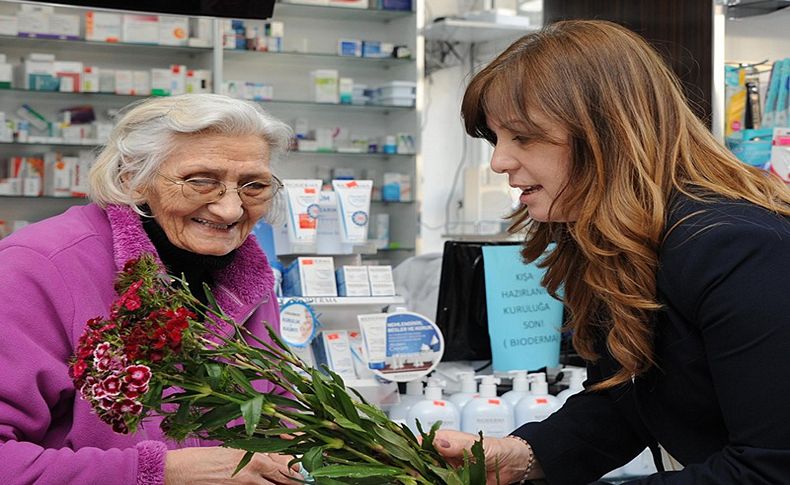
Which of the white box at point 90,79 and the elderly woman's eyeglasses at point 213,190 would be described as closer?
the elderly woman's eyeglasses at point 213,190

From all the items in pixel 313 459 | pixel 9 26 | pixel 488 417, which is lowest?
pixel 488 417

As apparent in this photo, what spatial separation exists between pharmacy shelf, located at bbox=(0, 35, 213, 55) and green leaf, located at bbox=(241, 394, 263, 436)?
5.04 meters

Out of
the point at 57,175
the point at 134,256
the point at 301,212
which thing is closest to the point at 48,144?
the point at 57,175

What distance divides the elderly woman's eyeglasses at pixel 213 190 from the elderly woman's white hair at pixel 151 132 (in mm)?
47

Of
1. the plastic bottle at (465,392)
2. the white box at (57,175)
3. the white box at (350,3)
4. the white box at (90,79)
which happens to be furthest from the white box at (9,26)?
the plastic bottle at (465,392)

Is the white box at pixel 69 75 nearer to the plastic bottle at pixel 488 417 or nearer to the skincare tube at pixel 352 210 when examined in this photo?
the skincare tube at pixel 352 210

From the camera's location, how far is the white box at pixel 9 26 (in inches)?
218

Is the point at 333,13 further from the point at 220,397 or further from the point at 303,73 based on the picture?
the point at 220,397

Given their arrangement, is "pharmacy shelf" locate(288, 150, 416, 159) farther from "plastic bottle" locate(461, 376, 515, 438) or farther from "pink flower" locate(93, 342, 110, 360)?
"pink flower" locate(93, 342, 110, 360)

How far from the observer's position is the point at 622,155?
123cm

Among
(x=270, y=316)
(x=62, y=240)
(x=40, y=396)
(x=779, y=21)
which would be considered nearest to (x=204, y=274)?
(x=270, y=316)

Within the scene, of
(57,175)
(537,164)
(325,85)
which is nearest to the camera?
(537,164)

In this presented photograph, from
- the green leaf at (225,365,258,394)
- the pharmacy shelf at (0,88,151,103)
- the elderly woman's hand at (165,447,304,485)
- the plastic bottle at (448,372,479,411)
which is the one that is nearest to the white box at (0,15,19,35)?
the pharmacy shelf at (0,88,151,103)

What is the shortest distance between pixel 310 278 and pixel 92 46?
360 cm
